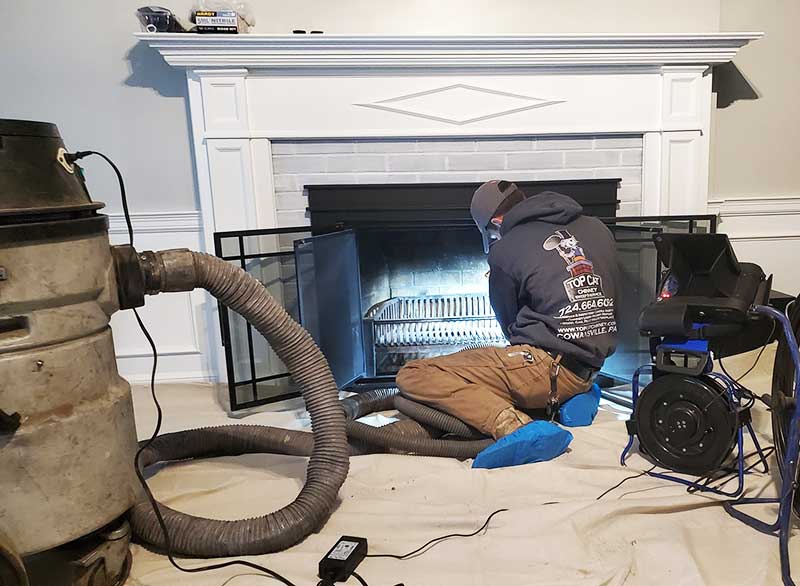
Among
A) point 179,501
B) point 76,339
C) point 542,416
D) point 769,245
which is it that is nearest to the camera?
point 76,339

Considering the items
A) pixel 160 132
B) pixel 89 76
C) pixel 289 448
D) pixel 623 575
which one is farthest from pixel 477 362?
pixel 89 76

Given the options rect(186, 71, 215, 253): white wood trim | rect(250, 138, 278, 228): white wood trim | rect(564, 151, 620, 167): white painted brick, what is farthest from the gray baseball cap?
rect(186, 71, 215, 253): white wood trim

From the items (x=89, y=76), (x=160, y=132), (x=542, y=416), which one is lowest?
(x=542, y=416)

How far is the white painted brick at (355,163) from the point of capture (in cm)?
282

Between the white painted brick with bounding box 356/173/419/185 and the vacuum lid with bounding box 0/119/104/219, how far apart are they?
1.68 metres

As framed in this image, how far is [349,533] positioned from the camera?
4.98ft

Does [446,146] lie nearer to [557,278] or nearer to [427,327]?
[427,327]

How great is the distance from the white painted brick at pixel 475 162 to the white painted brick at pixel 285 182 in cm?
75

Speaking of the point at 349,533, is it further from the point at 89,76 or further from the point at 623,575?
the point at 89,76

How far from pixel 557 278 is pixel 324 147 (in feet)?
4.41

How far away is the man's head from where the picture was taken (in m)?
2.29

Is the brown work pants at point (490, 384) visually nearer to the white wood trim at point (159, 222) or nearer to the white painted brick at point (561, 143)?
the white painted brick at point (561, 143)

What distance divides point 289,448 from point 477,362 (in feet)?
2.34

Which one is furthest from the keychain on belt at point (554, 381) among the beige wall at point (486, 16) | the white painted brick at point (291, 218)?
the beige wall at point (486, 16)
